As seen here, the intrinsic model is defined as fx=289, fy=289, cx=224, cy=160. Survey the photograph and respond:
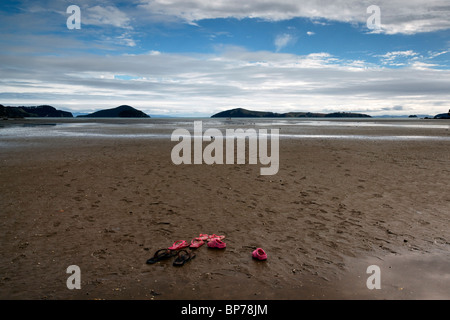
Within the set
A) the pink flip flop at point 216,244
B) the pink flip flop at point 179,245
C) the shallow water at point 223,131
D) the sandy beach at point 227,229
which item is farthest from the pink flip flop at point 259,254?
the shallow water at point 223,131

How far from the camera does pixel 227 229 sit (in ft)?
27.6

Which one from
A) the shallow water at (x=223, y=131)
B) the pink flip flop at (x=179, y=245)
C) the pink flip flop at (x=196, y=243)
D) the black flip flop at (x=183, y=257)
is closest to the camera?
the black flip flop at (x=183, y=257)

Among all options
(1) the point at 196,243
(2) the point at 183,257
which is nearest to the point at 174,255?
(2) the point at 183,257

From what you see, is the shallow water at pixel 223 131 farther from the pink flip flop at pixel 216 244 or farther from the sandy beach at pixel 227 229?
the pink flip flop at pixel 216 244

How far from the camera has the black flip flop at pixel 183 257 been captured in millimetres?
6432

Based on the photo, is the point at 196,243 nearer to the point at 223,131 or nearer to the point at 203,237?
the point at 203,237

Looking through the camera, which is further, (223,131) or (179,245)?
(223,131)

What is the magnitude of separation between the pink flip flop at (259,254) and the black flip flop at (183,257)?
1450 millimetres

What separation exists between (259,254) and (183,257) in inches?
69.6

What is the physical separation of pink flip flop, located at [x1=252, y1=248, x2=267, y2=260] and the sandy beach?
132 millimetres

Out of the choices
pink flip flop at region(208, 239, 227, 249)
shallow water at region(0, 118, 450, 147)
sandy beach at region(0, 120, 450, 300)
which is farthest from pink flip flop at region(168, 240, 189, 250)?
shallow water at region(0, 118, 450, 147)

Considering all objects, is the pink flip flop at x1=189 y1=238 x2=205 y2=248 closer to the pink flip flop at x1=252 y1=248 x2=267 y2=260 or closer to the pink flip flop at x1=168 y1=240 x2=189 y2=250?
the pink flip flop at x1=168 y1=240 x2=189 y2=250

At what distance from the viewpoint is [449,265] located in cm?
640

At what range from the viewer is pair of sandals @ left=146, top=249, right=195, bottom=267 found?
6.52m
